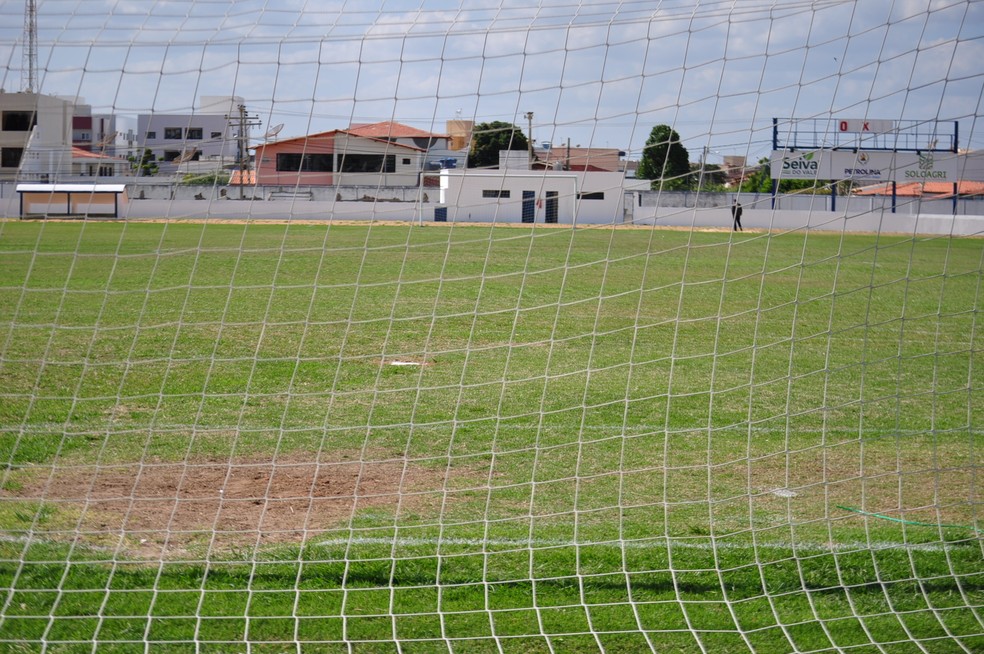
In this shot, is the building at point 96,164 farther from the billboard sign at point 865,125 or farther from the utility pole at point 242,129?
the billboard sign at point 865,125

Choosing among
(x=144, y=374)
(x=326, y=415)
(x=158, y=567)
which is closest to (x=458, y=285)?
(x=144, y=374)

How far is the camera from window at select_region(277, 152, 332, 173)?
541 cm

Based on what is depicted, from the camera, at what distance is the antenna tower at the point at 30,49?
503 cm

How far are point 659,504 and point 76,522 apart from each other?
2.74 metres

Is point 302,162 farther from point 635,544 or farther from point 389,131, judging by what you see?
point 635,544

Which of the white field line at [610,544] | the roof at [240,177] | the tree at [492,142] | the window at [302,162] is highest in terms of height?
the tree at [492,142]

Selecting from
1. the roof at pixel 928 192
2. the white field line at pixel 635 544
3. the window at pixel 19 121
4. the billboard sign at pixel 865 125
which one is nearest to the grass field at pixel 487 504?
the white field line at pixel 635 544

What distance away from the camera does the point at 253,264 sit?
1664cm

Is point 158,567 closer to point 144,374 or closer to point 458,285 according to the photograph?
point 144,374

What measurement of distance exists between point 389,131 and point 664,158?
1.56 m

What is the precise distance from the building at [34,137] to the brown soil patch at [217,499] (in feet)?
5.33

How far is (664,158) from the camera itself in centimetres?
554

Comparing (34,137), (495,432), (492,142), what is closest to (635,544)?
(495,432)

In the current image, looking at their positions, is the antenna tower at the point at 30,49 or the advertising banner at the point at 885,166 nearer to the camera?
the advertising banner at the point at 885,166
